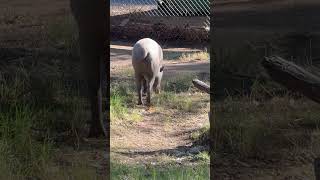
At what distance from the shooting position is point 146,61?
170 inches

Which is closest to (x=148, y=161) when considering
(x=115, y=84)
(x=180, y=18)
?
(x=115, y=84)

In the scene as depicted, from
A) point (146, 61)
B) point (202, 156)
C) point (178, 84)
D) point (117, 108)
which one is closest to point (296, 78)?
point (202, 156)

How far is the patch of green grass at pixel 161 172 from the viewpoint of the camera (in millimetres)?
3123

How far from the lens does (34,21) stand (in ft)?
9.39

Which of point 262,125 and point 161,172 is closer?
point 262,125

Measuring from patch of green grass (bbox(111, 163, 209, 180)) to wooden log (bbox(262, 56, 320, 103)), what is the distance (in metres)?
0.75

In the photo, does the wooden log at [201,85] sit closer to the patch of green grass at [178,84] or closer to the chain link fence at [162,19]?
the patch of green grass at [178,84]

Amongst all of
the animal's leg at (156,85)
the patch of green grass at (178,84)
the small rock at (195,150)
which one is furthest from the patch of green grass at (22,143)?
the animal's leg at (156,85)

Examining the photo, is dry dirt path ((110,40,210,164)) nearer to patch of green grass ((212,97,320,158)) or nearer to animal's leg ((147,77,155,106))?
animal's leg ((147,77,155,106))

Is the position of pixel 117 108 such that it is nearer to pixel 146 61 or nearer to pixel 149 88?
pixel 149 88

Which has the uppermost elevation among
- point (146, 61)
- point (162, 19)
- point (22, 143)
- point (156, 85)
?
point (162, 19)

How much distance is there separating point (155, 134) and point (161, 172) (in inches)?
11.0

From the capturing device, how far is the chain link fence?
3922 mm

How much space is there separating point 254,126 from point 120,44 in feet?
4.11
